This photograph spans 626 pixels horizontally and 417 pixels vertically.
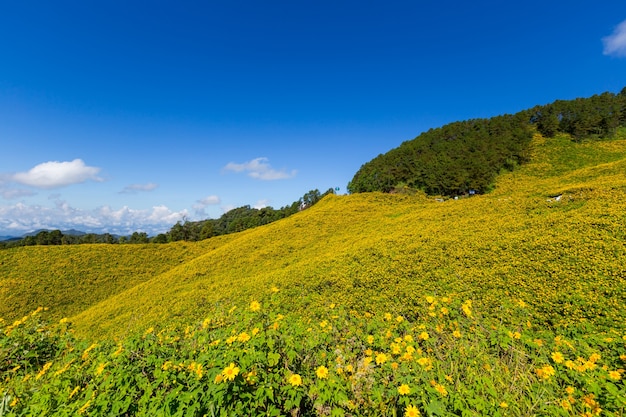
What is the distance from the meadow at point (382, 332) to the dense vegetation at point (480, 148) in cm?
3025

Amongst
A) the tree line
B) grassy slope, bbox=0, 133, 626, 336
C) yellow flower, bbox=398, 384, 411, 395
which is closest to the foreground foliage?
yellow flower, bbox=398, 384, 411, 395

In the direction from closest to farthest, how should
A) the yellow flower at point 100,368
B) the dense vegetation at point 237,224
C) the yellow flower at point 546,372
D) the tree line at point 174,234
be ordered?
the yellow flower at point 546,372 → the yellow flower at point 100,368 → the tree line at point 174,234 → the dense vegetation at point 237,224

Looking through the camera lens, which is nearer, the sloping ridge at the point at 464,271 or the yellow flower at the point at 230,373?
the yellow flower at the point at 230,373

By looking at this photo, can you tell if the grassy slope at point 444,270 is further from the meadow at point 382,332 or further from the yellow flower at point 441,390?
the yellow flower at point 441,390

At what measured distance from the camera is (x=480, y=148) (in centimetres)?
5394

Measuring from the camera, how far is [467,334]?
4.55 metres

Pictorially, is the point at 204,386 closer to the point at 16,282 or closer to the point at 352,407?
the point at 352,407

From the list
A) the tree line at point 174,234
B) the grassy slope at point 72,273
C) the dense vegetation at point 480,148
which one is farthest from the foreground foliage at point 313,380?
the dense vegetation at point 480,148

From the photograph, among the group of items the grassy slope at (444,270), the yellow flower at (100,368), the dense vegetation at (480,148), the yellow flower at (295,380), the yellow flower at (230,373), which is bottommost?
the grassy slope at (444,270)

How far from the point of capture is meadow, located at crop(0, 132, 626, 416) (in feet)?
9.22

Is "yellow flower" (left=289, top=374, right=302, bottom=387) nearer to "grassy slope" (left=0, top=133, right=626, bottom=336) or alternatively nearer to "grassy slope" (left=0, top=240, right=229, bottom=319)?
"grassy slope" (left=0, top=133, right=626, bottom=336)

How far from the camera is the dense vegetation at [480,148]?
156 ft

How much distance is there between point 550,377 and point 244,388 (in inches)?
143

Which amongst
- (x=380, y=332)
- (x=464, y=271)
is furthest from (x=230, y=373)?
(x=464, y=271)
